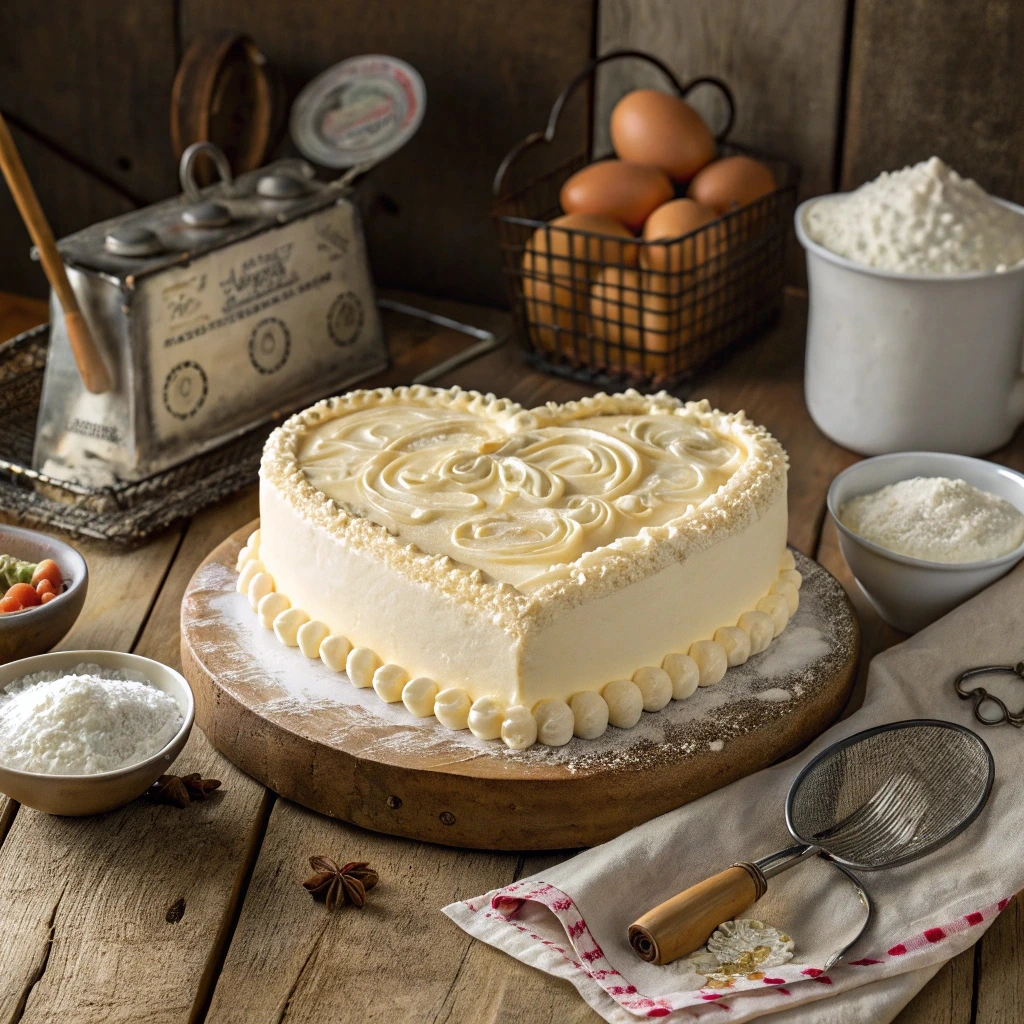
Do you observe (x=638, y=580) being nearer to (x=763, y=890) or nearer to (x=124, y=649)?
(x=763, y=890)

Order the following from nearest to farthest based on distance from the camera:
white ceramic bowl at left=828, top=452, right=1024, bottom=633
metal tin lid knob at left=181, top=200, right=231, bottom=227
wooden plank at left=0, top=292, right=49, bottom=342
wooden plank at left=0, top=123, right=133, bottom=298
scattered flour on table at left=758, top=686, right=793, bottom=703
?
scattered flour on table at left=758, top=686, right=793, bottom=703 < white ceramic bowl at left=828, top=452, right=1024, bottom=633 < metal tin lid knob at left=181, top=200, right=231, bottom=227 < wooden plank at left=0, top=292, right=49, bottom=342 < wooden plank at left=0, top=123, right=133, bottom=298

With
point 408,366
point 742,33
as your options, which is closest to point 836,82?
point 742,33

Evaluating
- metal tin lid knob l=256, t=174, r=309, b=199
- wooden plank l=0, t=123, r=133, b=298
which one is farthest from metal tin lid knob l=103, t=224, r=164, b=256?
wooden plank l=0, t=123, r=133, b=298

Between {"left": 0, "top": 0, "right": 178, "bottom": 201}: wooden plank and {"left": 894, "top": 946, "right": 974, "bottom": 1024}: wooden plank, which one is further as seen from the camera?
{"left": 0, "top": 0, "right": 178, "bottom": 201}: wooden plank

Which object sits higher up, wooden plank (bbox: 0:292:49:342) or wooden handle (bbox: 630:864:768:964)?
wooden handle (bbox: 630:864:768:964)

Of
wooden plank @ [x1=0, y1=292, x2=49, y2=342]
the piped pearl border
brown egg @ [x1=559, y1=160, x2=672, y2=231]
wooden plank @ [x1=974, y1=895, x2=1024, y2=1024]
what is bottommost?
wooden plank @ [x1=0, y1=292, x2=49, y2=342]

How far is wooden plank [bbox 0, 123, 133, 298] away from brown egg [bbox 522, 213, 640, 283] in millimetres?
917

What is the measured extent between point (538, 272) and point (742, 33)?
0.41 m

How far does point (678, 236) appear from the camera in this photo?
5.09 feet

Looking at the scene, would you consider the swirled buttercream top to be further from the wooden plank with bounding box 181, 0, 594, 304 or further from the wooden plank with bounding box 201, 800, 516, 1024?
the wooden plank with bounding box 181, 0, 594, 304

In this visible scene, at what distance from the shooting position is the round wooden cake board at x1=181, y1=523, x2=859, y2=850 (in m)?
0.98

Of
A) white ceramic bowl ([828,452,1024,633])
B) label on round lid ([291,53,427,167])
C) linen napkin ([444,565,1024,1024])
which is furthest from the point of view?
label on round lid ([291,53,427,167])

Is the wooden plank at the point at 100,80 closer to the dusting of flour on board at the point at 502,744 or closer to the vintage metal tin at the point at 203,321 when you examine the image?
the vintage metal tin at the point at 203,321

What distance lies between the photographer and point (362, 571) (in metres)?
1.06
